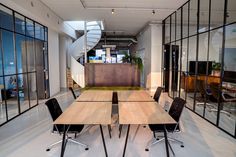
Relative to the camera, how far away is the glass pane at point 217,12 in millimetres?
5424

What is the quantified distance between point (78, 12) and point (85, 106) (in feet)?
15.3

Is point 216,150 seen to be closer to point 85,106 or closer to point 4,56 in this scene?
point 85,106

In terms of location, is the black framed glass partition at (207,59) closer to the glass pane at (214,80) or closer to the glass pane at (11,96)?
the glass pane at (214,80)

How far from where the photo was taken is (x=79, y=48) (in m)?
9.65

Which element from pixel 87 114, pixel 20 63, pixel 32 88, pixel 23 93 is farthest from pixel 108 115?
pixel 32 88

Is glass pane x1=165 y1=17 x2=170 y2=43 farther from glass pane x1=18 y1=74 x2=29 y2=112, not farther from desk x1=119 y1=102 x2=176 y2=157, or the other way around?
glass pane x1=18 y1=74 x2=29 y2=112

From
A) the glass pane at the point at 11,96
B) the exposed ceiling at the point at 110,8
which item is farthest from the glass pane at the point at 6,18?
the glass pane at the point at 11,96

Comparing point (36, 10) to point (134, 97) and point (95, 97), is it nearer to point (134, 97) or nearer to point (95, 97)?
point (95, 97)

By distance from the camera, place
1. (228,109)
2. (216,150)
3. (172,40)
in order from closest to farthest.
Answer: (216,150)
(228,109)
(172,40)

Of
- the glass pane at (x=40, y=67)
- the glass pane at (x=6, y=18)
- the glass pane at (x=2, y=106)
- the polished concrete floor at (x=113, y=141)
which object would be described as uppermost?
the glass pane at (x=6, y=18)

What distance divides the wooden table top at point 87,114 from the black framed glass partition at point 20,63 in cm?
259

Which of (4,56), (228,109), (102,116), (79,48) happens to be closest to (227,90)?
(228,109)

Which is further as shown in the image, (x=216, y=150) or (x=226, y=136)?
(x=226, y=136)

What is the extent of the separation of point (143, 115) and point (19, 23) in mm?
4666
